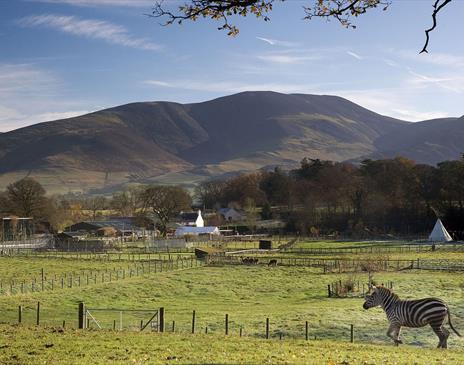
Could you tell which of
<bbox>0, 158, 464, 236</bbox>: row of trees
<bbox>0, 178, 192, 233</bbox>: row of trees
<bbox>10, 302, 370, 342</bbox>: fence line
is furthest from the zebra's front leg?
<bbox>0, 178, 192, 233</bbox>: row of trees

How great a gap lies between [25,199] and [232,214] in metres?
51.1

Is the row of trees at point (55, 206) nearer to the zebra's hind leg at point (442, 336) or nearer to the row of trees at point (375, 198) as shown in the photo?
the row of trees at point (375, 198)

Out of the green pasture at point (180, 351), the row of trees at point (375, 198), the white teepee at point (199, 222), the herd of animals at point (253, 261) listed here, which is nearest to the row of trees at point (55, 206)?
the white teepee at point (199, 222)

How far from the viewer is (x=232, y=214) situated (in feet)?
482

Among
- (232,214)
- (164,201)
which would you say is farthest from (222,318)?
(232,214)

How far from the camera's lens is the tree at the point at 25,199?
115 metres

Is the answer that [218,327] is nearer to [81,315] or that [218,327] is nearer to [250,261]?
[81,315]

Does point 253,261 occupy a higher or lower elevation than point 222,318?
lower

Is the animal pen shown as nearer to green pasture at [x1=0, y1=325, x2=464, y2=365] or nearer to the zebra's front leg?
green pasture at [x1=0, y1=325, x2=464, y2=365]

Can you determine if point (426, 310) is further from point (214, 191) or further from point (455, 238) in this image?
point (214, 191)

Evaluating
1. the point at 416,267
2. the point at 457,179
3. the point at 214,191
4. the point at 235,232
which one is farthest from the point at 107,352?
the point at 214,191

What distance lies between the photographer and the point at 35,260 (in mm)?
68625

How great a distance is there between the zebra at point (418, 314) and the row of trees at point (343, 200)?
2929 inches

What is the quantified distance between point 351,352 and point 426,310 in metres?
5.58
